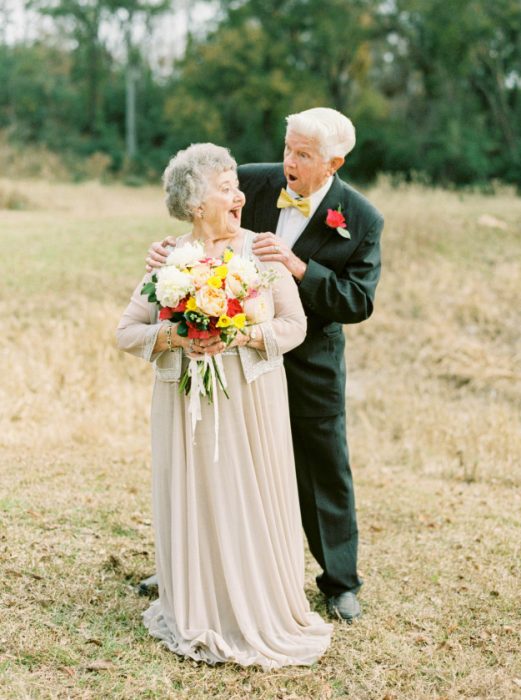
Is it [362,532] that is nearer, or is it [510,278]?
[362,532]

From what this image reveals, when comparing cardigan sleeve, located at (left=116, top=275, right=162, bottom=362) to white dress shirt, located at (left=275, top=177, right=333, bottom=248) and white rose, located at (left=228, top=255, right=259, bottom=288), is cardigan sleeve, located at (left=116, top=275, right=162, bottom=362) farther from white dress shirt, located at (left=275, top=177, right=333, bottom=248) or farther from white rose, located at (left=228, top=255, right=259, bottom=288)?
white dress shirt, located at (left=275, top=177, right=333, bottom=248)

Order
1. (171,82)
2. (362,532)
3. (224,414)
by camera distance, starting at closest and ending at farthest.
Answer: (224,414)
(362,532)
(171,82)

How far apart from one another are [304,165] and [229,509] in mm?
1648

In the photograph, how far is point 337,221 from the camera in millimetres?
4293

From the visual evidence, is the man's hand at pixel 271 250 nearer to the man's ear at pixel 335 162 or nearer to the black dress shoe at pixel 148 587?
the man's ear at pixel 335 162

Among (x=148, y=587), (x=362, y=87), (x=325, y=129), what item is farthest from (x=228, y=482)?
(x=362, y=87)

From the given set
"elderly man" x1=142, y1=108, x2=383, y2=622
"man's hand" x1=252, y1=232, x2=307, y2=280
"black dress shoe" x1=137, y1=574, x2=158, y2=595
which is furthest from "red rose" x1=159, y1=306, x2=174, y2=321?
"black dress shoe" x1=137, y1=574, x2=158, y2=595

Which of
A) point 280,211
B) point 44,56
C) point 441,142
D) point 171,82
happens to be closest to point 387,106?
point 441,142

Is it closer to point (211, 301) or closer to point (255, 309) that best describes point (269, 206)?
point (255, 309)

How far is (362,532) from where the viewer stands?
6395 millimetres

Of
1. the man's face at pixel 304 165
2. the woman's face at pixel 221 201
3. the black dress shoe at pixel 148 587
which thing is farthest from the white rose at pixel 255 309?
the black dress shoe at pixel 148 587

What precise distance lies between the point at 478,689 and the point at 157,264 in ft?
7.95

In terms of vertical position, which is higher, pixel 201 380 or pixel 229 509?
pixel 201 380

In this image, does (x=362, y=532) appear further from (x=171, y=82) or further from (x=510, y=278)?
(x=171, y=82)
